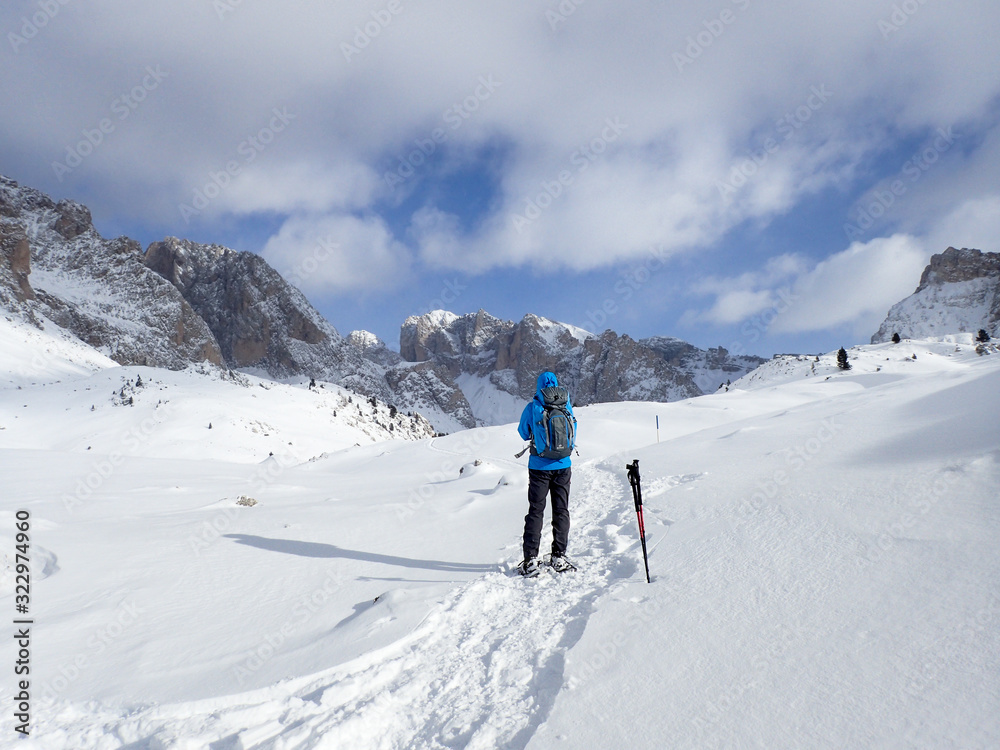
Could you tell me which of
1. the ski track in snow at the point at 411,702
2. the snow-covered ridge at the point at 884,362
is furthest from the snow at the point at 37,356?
the snow-covered ridge at the point at 884,362

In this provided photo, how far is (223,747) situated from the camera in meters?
2.72

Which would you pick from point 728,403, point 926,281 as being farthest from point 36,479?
point 926,281

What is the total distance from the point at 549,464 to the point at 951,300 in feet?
818

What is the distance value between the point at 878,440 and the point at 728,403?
33.2 m

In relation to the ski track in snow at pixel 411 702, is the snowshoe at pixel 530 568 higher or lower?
higher

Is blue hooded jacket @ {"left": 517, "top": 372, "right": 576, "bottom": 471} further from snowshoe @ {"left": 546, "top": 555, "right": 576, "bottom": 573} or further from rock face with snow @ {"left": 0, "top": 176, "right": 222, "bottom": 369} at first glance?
rock face with snow @ {"left": 0, "top": 176, "right": 222, "bottom": 369}

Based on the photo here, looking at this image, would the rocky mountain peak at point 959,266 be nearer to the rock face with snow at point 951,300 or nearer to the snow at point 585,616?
the rock face with snow at point 951,300

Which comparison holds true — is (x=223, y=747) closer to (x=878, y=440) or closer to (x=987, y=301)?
(x=878, y=440)

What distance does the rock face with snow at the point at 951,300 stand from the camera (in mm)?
171425

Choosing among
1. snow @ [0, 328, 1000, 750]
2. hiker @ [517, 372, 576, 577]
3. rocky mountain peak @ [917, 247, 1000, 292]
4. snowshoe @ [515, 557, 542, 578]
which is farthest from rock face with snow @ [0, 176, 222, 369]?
rocky mountain peak @ [917, 247, 1000, 292]

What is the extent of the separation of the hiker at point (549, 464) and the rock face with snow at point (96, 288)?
152 metres

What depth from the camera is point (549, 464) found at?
222 inches

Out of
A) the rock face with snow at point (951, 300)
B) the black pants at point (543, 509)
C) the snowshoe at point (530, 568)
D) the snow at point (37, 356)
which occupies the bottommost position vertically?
the snowshoe at point (530, 568)

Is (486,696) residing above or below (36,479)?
below
